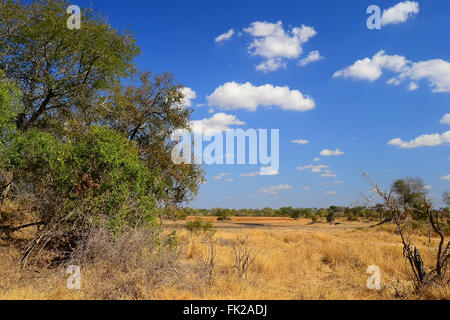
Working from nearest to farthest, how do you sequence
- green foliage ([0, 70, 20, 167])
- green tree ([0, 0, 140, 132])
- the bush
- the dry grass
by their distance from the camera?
the dry grass < green foliage ([0, 70, 20, 167]) < the bush < green tree ([0, 0, 140, 132])

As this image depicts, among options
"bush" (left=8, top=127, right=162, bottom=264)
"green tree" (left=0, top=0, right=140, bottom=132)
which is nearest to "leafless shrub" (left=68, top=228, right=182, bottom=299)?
"bush" (left=8, top=127, right=162, bottom=264)

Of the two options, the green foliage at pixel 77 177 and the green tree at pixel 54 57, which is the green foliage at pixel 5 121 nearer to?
the green foliage at pixel 77 177

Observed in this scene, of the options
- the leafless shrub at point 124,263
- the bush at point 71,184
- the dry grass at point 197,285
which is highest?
the bush at point 71,184

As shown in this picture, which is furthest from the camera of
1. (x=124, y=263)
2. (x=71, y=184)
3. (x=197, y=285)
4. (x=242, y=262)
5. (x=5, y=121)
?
(x=242, y=262)

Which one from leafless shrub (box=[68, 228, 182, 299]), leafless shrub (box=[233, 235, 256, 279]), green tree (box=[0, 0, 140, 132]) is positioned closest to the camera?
leafless shrub (box=[68, 228, 182, 299])

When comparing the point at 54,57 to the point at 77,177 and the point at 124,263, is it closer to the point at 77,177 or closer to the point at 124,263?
the point at 77,177

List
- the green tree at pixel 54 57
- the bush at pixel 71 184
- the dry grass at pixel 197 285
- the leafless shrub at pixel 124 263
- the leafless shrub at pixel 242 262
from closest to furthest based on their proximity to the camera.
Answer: the dry grass at pixel 197 285 → the leafless shrub at pixel 124 263 → the leafless shrub at pixel 242 262 → the bush at pixel 71 184 → the green tree at pixel 54 57

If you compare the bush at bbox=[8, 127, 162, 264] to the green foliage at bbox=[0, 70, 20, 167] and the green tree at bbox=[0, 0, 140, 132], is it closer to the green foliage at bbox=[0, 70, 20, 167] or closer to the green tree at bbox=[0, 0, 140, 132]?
the green foliage at bbox=[0, 70, 20, 167]

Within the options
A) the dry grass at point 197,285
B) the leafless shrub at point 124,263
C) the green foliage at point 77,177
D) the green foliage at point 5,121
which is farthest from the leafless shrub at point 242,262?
the green foliage at point 5,121

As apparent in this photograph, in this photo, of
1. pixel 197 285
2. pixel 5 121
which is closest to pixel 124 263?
pixel 197 285

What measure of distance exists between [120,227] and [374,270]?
8.97 meters

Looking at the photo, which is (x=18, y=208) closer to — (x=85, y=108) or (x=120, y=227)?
(x=120, y=227)

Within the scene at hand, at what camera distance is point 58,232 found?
9.38 metres

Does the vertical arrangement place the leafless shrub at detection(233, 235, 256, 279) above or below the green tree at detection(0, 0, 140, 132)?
below
